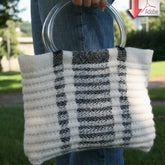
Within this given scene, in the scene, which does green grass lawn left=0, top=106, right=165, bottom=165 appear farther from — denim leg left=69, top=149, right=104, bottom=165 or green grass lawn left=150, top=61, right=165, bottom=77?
green grass lawn left=150, top=61, right=165, bottom=77

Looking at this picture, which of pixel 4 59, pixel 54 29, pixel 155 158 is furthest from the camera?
pixel 4 59

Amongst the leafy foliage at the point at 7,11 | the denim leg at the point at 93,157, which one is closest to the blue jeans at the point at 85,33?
the denim leg at the point at 93,157

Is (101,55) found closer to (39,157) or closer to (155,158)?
(39,157)

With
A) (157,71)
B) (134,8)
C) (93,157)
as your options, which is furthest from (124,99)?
(157,71)

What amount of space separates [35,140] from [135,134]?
1.06 feet

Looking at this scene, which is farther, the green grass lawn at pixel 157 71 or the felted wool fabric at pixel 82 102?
the green grass lawn at pixel 157 71

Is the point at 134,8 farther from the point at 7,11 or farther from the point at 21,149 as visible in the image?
the point at 7,11

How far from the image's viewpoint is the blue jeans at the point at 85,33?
3.03 feet

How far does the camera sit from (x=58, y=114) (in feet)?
2.61

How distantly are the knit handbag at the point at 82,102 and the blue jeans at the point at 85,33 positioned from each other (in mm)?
135

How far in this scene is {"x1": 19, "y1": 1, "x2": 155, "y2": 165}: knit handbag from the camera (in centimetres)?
79

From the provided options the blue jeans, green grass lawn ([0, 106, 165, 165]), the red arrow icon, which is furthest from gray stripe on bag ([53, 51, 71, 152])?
green grass lawn ([0, 106, 165, 165])

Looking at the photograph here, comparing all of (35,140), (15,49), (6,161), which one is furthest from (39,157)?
(15,49)

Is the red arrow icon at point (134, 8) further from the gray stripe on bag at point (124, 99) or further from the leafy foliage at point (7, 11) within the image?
the leafy foliage at point (7, 11)
